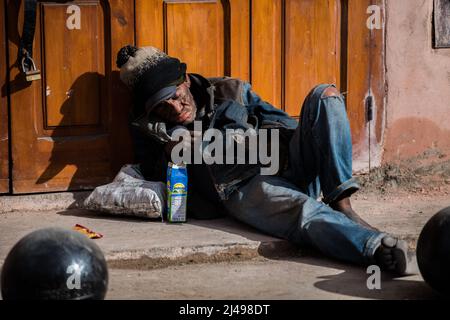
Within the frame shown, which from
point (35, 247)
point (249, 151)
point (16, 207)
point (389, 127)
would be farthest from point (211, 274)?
point (389, 127)

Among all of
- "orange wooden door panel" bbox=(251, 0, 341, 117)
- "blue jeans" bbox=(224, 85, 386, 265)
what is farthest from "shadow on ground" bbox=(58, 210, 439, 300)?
"orange wooden door panel" bbox=(251, 0, 341, 117)

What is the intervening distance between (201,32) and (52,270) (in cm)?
268

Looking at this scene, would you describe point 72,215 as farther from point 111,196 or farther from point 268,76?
point 268,76

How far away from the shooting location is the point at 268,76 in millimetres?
6258

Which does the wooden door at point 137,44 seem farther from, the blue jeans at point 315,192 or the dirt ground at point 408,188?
the blue jeans at point 315,192

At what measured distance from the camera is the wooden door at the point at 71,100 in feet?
19.0

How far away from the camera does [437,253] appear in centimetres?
417

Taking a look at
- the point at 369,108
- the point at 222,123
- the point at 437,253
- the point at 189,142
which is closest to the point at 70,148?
the point at 189,142

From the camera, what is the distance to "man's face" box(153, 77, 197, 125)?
554 cm

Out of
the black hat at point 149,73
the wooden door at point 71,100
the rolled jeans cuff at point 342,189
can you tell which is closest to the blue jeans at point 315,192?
the rolled jeans cuff at point 342,189

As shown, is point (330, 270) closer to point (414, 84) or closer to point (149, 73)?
point (149, 73)

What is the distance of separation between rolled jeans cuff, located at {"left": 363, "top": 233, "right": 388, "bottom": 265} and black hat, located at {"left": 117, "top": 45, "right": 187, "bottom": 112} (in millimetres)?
1576

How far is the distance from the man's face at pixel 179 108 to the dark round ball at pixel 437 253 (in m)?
1.87

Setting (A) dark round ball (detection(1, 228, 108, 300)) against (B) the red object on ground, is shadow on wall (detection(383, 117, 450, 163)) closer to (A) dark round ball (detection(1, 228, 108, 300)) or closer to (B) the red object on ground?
(B) the red object on ground
